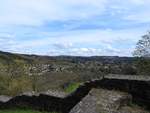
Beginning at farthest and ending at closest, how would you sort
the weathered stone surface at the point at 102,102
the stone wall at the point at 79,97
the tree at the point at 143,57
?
the tree at the point at 143,57 → the stone wall at the point at 79,97 → the weathered stone surface at the point at 102,102

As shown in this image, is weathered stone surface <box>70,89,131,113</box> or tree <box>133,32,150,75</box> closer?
weathered stone surface <box>70,89,131,113</box>

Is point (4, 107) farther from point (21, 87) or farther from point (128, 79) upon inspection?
point (21, 87)

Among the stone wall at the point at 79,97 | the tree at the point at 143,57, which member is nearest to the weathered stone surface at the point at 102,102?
the stone wall at the point at 79,97

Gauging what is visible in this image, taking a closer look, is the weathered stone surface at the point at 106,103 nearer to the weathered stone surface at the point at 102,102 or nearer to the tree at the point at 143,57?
the weathered stone surface at the point at 102,102

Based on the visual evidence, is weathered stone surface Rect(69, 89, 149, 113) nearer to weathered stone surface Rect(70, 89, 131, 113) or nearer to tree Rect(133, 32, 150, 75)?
weathered stone surface Rect(70, 89, 131, 113)

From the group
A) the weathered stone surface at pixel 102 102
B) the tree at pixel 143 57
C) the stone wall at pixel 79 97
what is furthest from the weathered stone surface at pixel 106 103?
the tree at pixel 143 57

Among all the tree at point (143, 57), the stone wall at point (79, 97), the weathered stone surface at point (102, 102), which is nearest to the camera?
the weathered stone surface at point (102, 102)

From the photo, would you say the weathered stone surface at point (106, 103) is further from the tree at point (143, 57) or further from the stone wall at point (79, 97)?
the tree at point (143, 57)

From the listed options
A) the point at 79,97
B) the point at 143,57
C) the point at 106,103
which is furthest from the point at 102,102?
the point at 143,57

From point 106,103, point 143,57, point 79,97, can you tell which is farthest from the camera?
point 143,57

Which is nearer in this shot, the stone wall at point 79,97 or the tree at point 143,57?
the stone wall at point 79,97

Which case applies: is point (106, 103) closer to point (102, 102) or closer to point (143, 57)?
point (102, 102)

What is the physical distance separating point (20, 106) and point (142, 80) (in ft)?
20.3

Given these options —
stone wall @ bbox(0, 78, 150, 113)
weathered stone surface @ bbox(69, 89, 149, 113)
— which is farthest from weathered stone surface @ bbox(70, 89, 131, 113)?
stone wall @ bbox(0, 78, 150, 113)
